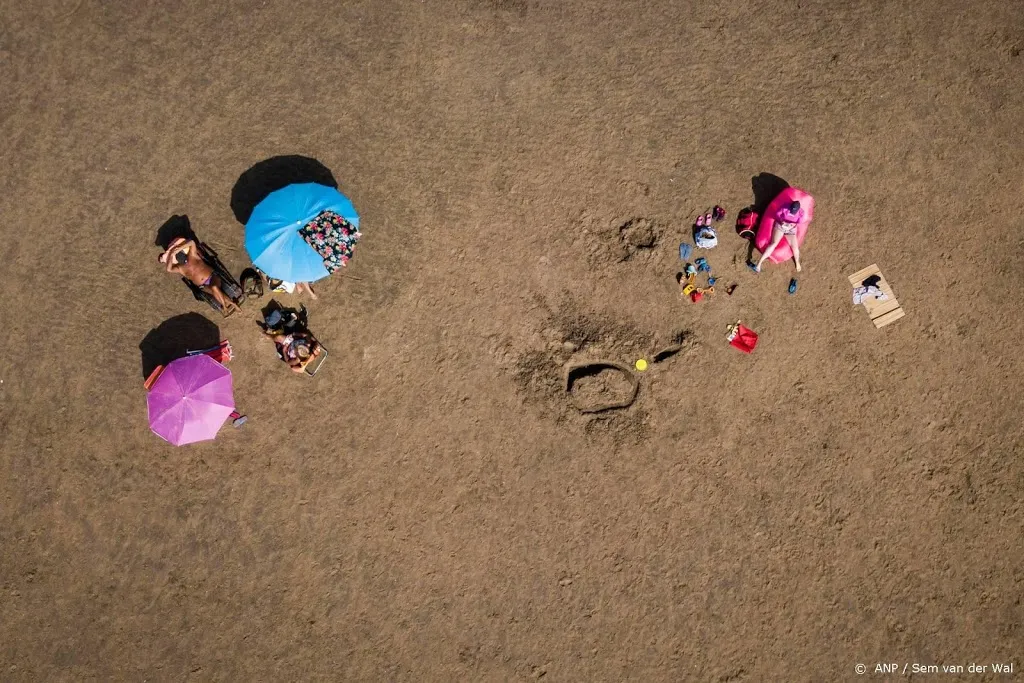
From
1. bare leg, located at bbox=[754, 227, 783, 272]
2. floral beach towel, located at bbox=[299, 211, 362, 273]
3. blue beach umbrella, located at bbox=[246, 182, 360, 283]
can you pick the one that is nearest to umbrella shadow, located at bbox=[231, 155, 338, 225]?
blue beach umbrella, located at bbox=[246, 182, 360, 283]

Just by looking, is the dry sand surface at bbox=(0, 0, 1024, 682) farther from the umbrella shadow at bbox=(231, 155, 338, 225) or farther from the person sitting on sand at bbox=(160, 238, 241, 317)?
the person sitting on sand at bbox=(160, 238, 241, 317)

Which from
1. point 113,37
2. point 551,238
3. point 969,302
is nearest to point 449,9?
point 551,238

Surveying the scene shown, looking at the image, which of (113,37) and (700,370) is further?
(113,37)

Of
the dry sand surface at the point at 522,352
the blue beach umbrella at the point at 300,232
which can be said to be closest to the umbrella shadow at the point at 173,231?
the dry sand surface at the point at 522,352

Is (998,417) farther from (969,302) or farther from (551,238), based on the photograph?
(551,238)

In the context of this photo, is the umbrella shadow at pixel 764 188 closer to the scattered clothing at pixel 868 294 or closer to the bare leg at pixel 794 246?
the bare leg at pixel 794 246
